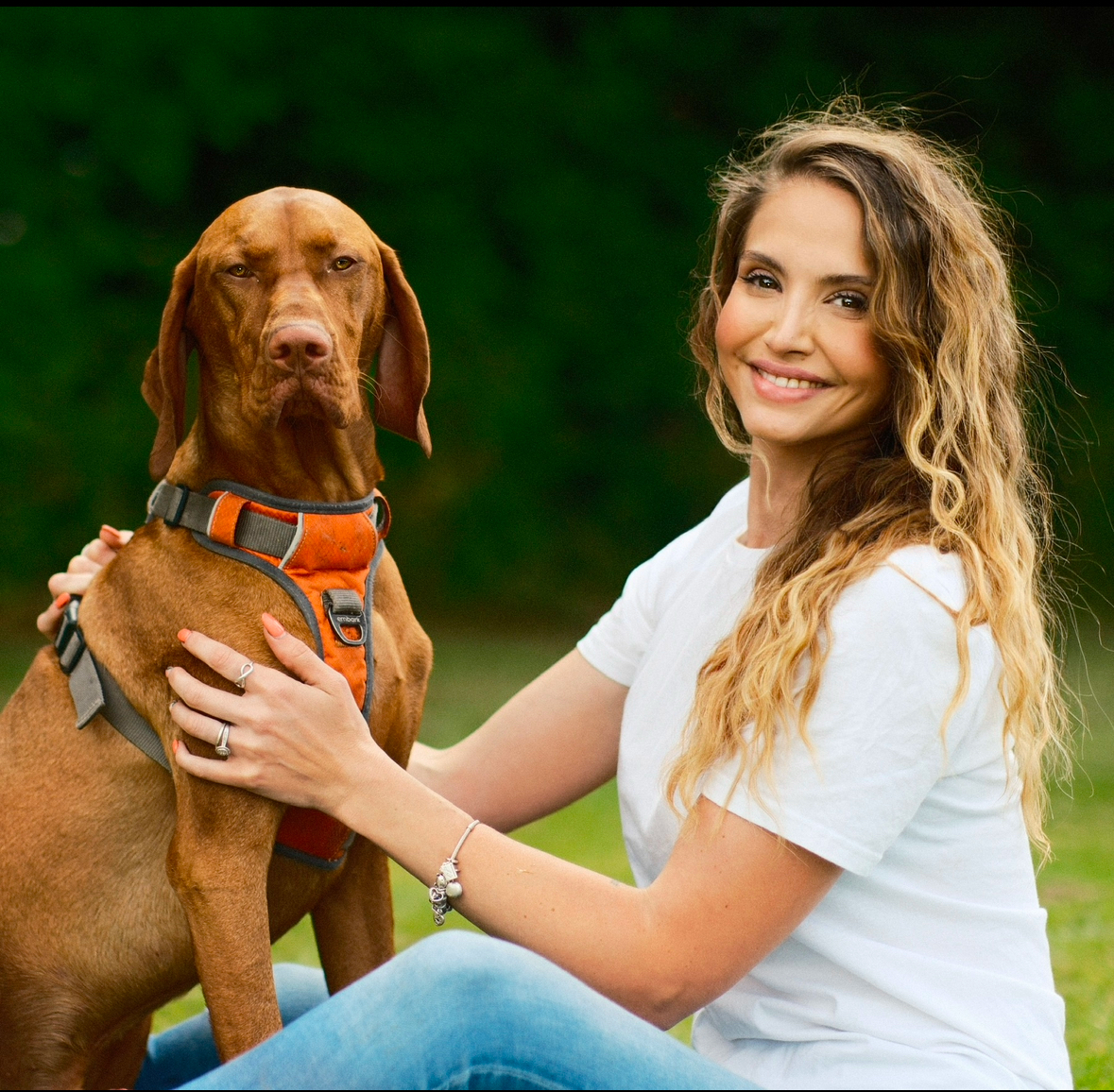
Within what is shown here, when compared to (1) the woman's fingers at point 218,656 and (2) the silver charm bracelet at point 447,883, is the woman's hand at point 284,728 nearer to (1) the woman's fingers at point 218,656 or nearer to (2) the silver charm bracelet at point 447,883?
(1) the woman's fingers at point 218,656

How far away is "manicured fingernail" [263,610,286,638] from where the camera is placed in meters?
2.45

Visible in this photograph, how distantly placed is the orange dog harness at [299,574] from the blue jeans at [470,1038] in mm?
587

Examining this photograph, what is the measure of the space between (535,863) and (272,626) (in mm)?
611

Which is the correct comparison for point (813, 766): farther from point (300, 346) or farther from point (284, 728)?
point (300, 346)

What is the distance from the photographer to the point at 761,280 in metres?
2.62

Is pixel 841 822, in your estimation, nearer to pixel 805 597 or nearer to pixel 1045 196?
pixel 805 597

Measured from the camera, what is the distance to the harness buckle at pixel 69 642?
2.66 meters

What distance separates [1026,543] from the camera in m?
2.43

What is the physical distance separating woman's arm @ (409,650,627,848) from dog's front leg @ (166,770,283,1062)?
619 millimetres

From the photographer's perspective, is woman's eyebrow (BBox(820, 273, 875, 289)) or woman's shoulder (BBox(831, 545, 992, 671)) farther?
woman's eyebrow (BBox(820, 273, 875, 289))

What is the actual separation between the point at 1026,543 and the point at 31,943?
1.90 meters

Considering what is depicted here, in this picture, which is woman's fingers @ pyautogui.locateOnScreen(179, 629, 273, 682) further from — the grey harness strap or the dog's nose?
the dog's nose

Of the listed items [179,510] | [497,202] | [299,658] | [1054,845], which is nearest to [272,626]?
[299,658]

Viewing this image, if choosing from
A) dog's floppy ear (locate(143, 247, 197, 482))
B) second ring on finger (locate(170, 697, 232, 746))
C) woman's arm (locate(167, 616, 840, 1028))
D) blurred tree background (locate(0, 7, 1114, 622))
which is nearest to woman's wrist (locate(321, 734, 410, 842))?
woman's arm (locate(167, 616, 840, 1028))
